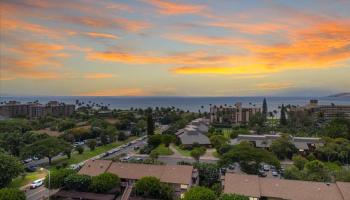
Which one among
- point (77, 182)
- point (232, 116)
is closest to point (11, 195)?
point (77, 182)

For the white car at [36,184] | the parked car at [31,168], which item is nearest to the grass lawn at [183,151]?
the parked car at [31,168]

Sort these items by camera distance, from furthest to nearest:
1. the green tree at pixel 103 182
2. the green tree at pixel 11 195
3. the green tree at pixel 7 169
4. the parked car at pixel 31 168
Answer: the parked car at pixel 31 168
the green tree at pixel 7 169
the green tree at pixel 103 182
the green tree at pixel 11 195

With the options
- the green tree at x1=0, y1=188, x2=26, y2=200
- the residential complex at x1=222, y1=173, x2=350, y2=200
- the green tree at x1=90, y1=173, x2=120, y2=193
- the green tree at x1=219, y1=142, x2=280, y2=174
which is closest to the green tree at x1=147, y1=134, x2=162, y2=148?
the green tree at x1=219, y1=142, x2=280, y2=174

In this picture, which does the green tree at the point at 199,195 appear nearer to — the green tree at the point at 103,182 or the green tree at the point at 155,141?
the green tree at the point at 103,182

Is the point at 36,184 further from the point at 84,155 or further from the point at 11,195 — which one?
the point at 84,155

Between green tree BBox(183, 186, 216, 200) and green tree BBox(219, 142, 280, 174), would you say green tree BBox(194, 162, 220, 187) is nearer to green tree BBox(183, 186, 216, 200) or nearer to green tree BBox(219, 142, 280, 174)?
green tree BBox(219, 142, 280, 174)

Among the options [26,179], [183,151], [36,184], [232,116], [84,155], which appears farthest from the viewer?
[232,116]

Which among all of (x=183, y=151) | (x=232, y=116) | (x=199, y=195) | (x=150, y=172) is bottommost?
(x=183, y=151)
